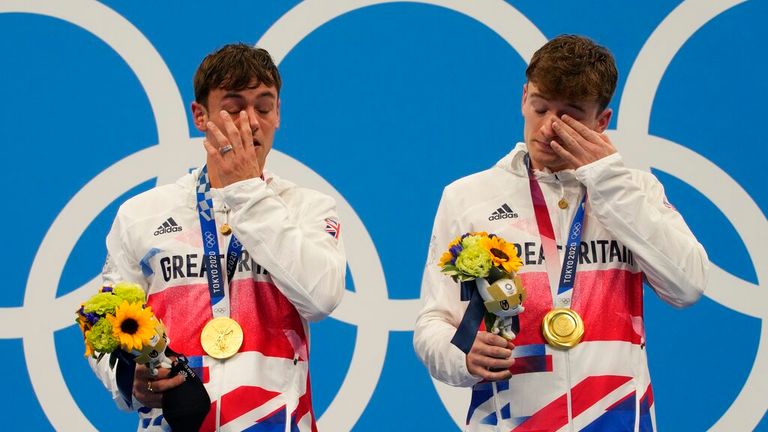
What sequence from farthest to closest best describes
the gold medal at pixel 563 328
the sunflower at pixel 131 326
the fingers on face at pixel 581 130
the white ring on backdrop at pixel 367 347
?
the white ring on backdrop at pixel 367 347 → the fingers on face at pixel 581 130 → the gold medal at pixel 563 328 → the sunflower at pixel 131 326

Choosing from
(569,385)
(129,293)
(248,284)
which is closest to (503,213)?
(569,385)

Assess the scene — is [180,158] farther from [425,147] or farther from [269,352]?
[269,352]

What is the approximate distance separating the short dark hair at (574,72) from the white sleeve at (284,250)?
2.72 feet

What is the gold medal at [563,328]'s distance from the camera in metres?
3.10

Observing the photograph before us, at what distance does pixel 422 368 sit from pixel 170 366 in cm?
189

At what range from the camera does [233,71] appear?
3369mm

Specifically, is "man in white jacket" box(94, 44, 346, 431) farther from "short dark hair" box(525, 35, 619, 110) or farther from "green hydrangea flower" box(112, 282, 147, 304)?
"short dark hair" box(525, 35, 619, 110)

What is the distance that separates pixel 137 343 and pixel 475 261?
90 cm

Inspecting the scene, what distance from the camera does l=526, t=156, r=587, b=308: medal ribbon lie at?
319 cm

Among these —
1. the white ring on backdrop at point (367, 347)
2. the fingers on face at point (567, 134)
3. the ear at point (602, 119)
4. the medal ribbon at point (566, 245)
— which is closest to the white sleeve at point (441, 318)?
the medal ribbon at point (566, 245)

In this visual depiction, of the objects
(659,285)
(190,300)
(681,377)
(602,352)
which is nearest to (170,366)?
(190,300)

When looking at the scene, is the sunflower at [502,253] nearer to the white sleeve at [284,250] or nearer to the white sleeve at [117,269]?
the white sleeve at [284,250]

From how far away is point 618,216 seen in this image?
312 cm

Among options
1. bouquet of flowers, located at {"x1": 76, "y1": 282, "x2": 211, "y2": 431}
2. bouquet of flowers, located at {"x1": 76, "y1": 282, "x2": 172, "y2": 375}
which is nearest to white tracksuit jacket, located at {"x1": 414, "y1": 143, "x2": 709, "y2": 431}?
bouquet of flowers, located at {"x1": 76, "y1": 282, "x2": 211, "y2": 431}
